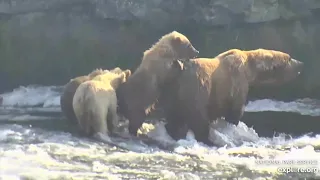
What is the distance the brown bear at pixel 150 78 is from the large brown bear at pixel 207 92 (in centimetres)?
14

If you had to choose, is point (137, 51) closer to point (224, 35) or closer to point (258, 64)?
point (224, 35)

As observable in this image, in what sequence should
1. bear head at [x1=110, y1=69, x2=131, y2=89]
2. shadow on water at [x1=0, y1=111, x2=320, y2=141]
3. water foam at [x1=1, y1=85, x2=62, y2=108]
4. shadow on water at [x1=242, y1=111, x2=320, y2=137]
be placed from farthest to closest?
1. water foam at [x1=1, y1=85, x2=62, y2=108]
2. shadow on water at [x1=242, y1=111, x2=320, y2=137]
3. shadow on water at [x1=0, y1=111, x2=320, y2=141]
4. bear head at [x1=110, y1=69, x2=131, y2=89]

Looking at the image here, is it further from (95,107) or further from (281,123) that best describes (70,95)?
(281,123)

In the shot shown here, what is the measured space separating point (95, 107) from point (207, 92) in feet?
4.84

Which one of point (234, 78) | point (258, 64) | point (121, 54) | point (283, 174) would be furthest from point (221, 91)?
point (121, 54)

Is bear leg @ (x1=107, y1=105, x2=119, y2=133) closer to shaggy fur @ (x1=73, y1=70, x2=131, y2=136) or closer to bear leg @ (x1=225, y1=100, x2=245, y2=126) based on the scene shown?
shaggy fur @ (x1=73, y1=70, x2=131, y2=136)

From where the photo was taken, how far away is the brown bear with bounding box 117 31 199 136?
26.5 feet

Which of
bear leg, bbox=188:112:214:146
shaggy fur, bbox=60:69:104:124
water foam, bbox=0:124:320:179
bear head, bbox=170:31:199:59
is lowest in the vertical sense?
water foam, bbox=0:124:320:179

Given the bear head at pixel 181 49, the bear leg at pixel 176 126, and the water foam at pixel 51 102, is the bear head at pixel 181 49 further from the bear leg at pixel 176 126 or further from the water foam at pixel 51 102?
the water foam at pixel 51 102

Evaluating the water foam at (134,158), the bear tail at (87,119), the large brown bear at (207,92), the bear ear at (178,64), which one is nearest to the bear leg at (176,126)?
the large brown bear at (207,92)

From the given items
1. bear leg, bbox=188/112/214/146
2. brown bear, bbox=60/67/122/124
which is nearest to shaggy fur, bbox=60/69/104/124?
brown bear, bbox=60/67/122/124

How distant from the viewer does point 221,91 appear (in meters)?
8.12

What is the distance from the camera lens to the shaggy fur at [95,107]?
796 centimetres

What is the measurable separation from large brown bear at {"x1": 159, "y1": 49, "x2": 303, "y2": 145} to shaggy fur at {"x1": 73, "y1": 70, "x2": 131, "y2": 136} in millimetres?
693
